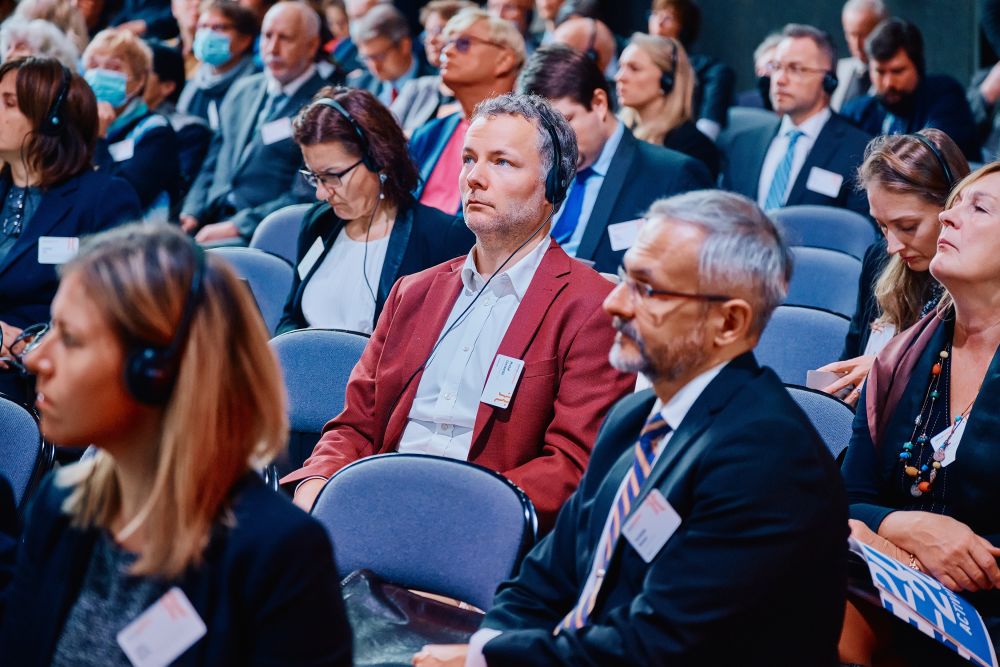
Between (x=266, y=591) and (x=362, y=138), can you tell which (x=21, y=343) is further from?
(x=266, y=591)

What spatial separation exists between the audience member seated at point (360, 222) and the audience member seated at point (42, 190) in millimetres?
804

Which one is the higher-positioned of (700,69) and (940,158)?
(940,158)

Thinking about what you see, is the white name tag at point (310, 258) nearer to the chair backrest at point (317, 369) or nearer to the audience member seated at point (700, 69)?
the chair backrest at point (317, 369)

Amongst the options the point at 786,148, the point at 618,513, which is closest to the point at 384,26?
the point at 786,148

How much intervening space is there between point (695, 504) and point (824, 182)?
3.92 m

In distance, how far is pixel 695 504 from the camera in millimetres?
1768

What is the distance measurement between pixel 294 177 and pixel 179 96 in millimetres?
2331

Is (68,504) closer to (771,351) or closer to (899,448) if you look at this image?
(899,448)

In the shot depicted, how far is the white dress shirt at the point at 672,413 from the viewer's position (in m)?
1.87

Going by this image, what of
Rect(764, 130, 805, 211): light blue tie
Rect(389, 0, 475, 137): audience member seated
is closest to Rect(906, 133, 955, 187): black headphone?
Rect(764, 130, 805, 211): light blue tie

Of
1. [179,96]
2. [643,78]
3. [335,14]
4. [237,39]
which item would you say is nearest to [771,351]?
[643,78]

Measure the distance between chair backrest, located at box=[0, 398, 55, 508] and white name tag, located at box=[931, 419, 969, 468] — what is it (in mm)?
2052

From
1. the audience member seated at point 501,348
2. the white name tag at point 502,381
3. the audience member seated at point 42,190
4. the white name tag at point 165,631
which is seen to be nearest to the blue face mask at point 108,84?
the audience member seated at point 42,190

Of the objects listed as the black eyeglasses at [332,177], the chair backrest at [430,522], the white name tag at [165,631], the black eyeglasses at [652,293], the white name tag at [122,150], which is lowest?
the white name tag at [122,150]
